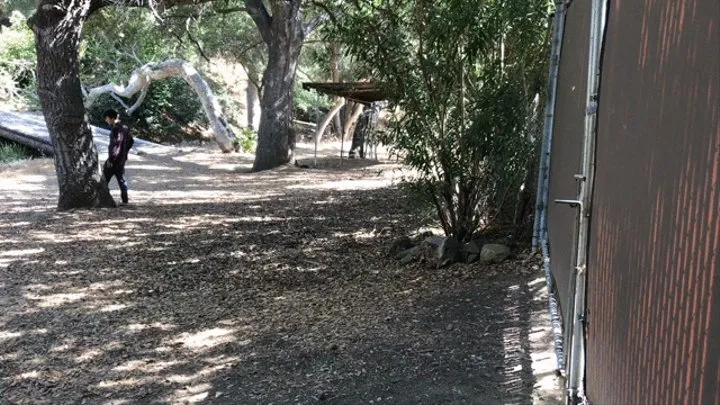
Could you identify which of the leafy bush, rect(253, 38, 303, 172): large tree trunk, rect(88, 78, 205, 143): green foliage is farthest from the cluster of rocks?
rect(88, 78, 205, 143): green foliage

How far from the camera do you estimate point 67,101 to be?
12875 millimetres

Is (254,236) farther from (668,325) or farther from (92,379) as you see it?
(668,325)

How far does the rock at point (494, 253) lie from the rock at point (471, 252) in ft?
0.39

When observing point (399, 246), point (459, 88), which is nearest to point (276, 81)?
point (399, 246)

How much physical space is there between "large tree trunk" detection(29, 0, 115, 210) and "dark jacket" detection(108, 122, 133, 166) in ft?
1.25

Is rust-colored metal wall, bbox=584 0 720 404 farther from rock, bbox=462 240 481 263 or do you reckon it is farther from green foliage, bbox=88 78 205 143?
green foliage, bbox=88 78 205 143

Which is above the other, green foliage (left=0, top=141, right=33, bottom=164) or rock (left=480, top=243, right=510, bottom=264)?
green foliage (left=0, top=141, right=33, bottom=164)

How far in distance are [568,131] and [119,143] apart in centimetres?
1075

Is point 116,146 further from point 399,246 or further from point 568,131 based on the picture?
point 568,131

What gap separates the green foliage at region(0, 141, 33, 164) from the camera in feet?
76.6

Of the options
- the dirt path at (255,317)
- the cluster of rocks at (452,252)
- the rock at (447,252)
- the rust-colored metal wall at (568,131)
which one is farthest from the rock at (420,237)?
the rust-colored metal wall at (568,131)

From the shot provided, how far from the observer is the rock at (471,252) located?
8431 millimetres

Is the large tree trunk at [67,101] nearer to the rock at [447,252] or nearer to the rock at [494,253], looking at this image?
the rock at [447,252]

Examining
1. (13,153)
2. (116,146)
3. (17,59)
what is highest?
(17,59)
